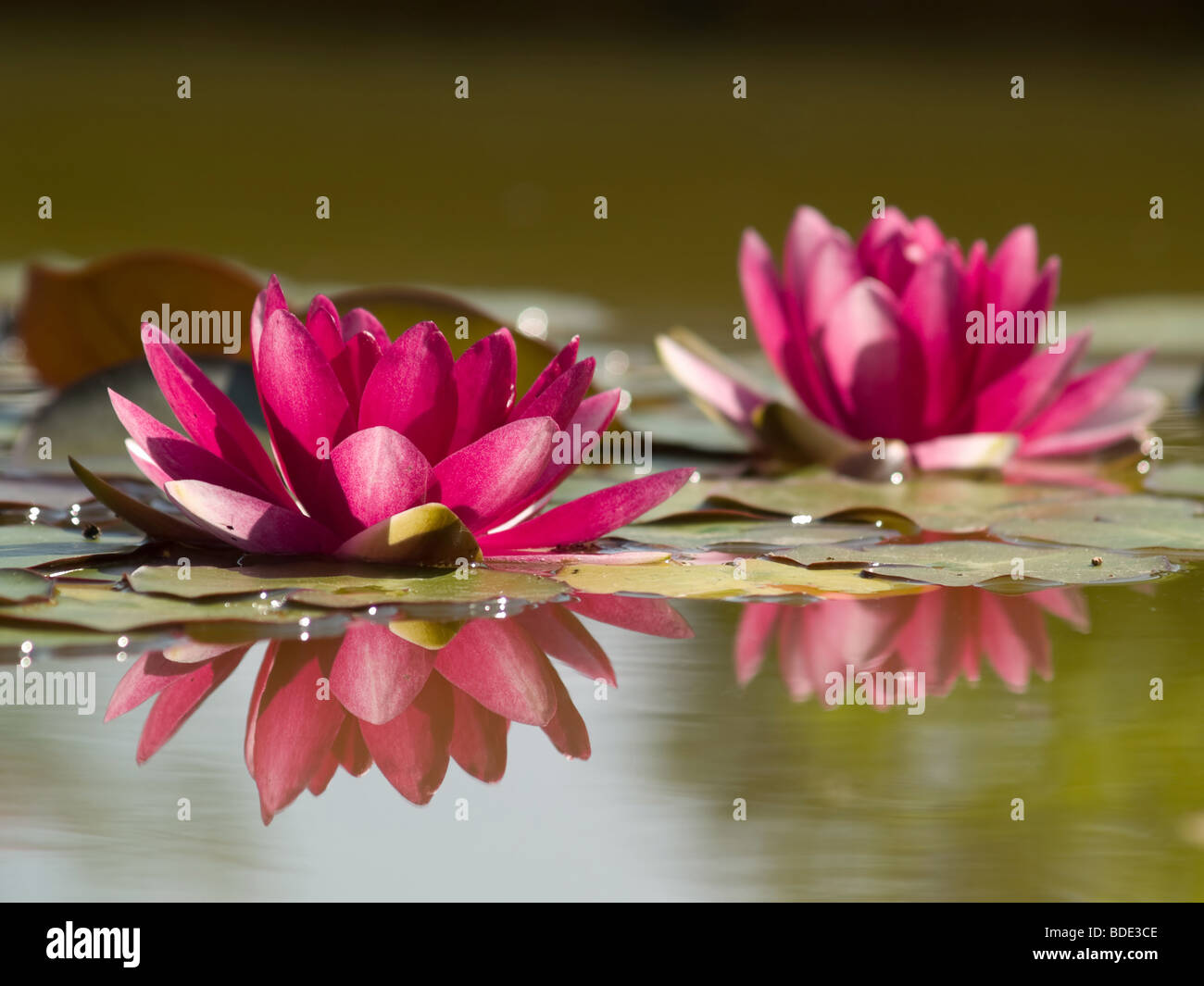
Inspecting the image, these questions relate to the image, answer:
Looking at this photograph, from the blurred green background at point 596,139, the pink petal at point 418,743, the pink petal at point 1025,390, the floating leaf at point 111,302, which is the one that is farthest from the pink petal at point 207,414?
the blurred green background at point 596,139

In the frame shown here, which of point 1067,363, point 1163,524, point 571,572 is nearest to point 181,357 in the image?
point 571,572

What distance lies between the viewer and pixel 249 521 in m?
1.14

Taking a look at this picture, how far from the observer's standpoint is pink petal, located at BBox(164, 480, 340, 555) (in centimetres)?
111

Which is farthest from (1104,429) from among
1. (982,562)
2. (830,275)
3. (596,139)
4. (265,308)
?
(596,139)

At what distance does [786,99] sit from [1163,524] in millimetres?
7952

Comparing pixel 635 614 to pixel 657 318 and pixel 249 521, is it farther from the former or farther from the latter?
pixel 657 318

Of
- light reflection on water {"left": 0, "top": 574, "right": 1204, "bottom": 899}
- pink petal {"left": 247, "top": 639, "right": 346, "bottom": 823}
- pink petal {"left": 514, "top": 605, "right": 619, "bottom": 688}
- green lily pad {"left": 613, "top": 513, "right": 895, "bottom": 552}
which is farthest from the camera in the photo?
green lily pad {"left": 613, "top": 513, "right": 895, "bottom": 552}

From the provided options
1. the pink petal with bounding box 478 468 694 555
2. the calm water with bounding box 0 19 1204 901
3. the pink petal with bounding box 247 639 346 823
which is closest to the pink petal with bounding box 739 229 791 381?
the calm water with bounding box 0 19 1204 901

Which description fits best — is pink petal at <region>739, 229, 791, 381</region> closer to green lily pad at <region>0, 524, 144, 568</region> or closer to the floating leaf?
the floating leaf

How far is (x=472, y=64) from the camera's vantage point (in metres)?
9.48

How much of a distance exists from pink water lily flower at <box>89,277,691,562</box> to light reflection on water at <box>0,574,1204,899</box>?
148 millimetres

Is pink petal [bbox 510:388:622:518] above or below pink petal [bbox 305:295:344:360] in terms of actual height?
below

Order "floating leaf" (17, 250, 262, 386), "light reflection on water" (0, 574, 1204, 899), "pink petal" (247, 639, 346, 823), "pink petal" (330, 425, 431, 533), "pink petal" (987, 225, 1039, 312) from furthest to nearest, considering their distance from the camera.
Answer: "floating leaf" (17, 250, 262, 386) < "pink petal" (987, 225, 1039, 312) < "pink petal" (330, 425, 431, 533) < "pink petal" (247, 639, 346, 823) < "light reflection on water" (0, 574, 1204, 899)

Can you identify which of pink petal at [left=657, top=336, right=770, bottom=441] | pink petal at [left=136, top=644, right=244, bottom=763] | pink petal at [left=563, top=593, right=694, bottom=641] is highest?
pink petal at [left=657, top=336, right=770, bottom=441]
